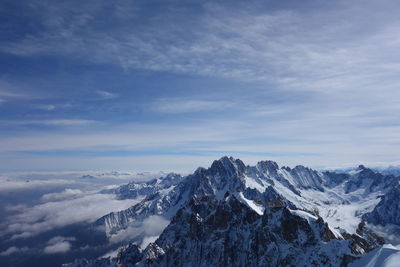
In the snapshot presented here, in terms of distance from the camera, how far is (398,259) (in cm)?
10725

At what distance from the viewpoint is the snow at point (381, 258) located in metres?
108

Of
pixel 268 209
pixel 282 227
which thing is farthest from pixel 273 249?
pixel 268 209

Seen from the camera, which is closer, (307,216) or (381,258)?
(381,258)

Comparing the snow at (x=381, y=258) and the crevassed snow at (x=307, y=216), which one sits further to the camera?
the crevassed snow at (x=307, y=216)

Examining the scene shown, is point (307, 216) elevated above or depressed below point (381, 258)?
above

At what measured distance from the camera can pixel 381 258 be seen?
376ft

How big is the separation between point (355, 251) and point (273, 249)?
46920mm

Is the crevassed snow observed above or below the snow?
above

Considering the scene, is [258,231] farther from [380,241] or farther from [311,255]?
[380,241]

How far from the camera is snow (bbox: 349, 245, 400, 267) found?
10817 cm

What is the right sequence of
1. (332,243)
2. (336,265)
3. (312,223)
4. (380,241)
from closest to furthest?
(336,265), (332,243), (312,223), (380,241)

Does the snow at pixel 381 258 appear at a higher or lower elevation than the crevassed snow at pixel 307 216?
lower

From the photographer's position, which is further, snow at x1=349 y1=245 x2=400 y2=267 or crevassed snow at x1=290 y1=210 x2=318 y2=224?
crevassed snow at x1=290 y1=210 x2=318 y2=224

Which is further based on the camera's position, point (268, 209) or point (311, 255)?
point (268, 209)
